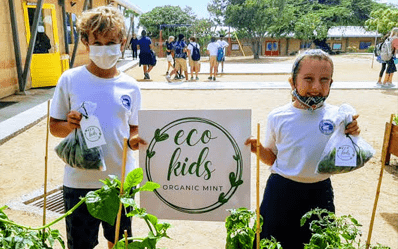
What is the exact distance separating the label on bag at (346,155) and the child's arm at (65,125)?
110 cm

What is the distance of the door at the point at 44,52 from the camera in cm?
1108

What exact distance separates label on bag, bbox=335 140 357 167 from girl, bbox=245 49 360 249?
0.77 feet

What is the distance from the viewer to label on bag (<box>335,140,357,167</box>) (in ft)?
4.94

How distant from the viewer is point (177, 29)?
44188mm

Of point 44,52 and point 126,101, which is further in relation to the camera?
point 44,52

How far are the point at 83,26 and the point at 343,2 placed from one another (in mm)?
54115

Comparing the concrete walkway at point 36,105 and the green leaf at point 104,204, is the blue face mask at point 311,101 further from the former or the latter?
the concrete walkway at point 36,105

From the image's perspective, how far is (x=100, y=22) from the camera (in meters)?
1.83

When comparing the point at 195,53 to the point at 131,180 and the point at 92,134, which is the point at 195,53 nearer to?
the point at 92,134

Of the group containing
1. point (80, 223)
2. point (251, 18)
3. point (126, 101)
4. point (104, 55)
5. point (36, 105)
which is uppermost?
point (251, 18)

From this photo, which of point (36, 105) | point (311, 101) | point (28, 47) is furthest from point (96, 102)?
point (28, 47)

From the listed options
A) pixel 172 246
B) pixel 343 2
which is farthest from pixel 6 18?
pixel 343 2

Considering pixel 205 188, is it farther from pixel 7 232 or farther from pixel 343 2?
pixel 343 2

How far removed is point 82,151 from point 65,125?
0.29 meters
